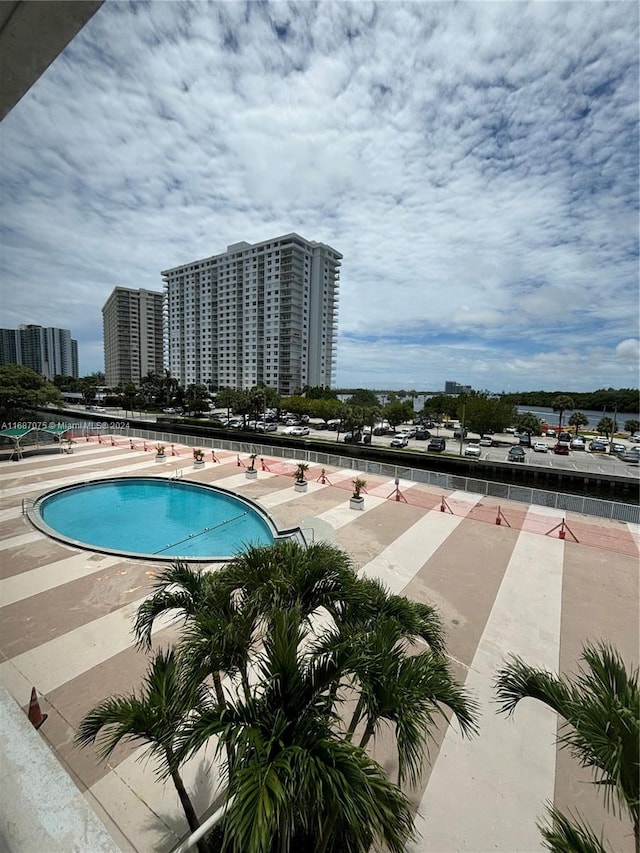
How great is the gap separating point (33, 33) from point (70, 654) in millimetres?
8189

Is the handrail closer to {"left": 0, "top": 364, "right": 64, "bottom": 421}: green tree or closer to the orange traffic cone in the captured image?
the orange traffic cone

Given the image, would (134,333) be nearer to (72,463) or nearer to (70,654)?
(72,463)

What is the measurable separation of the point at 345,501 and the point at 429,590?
23.6 feet

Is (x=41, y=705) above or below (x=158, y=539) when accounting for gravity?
above

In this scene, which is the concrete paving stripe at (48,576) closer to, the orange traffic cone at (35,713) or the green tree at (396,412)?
the orange traffic cone at (35,713)

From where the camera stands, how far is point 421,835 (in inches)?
156

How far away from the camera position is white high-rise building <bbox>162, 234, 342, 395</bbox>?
8744cm

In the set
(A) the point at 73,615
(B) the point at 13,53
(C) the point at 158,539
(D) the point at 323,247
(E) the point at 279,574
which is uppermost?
(D) the point at 323,247

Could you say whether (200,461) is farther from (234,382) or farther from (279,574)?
(234,382)

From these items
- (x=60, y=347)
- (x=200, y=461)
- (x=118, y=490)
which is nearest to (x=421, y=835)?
(x=118, y=490)

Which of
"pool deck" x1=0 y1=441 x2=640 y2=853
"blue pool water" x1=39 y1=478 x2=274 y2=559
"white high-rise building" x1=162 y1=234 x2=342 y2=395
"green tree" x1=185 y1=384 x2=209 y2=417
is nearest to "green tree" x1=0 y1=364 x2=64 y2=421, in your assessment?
"pool deck" x1=0 y1=441 x2=640 y2=853

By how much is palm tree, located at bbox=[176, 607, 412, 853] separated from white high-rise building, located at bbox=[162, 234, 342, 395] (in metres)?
82.3

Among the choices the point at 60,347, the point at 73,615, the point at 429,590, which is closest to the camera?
the point at 73,615

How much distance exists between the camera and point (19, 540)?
444 inches
